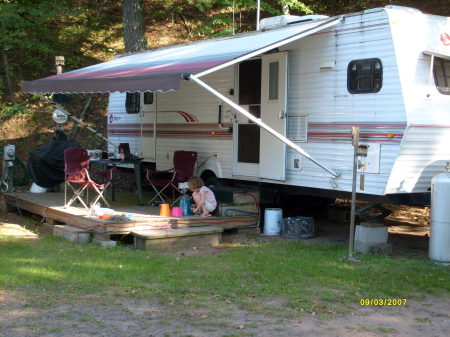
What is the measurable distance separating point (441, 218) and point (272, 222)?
8.38 feet

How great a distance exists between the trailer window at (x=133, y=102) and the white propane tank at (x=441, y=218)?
6597 millimetres

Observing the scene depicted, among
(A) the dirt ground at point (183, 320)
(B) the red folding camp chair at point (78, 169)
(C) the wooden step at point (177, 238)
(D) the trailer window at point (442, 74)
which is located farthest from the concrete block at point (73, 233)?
(D) the trailer window at point (442, 74)

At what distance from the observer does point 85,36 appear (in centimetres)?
1752

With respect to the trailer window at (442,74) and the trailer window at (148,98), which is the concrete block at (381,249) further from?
the trailer window at (148,98)

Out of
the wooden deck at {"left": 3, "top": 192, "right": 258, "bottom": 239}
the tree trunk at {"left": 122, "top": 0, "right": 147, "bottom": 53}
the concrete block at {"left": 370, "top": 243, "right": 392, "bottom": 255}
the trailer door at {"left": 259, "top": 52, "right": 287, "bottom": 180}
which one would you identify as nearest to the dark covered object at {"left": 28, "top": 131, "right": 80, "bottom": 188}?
the wooden deck at {"left": 3, "top": 192, "right": 258, "bottom": 239}

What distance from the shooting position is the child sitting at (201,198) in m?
8.12

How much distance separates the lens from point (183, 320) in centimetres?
454

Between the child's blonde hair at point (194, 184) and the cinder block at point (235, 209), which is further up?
the child's blonde hair at point (194, 184)

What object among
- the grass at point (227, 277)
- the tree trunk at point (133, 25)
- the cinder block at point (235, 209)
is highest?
the tree trunk at point (133, 25)

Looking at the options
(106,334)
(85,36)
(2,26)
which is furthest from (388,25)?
(85,36)

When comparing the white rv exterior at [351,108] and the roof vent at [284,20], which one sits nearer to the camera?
the white rv exterior at [351,108]

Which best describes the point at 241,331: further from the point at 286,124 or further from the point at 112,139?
the point at 112,139

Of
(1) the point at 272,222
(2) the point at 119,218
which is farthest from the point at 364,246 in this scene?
(2) the point at 119,218

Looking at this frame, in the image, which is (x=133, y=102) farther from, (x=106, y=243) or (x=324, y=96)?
(x=324, y=96)
